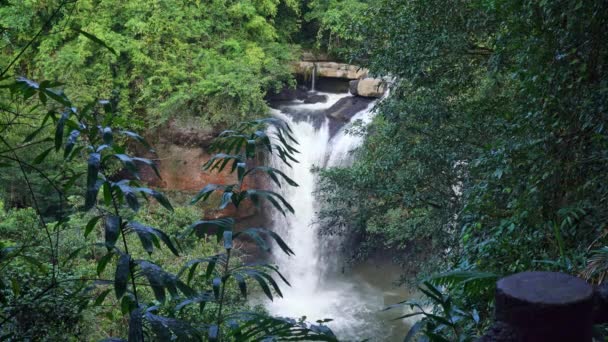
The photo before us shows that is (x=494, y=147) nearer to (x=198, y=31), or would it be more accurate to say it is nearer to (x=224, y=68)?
(x=224, y=68)

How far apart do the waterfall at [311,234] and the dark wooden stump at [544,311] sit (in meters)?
10.8

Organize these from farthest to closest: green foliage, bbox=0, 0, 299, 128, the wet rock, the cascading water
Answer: the wet rock
green foliage, bbox=0, 0, 299, 128
the cascading water

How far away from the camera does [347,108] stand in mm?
14812

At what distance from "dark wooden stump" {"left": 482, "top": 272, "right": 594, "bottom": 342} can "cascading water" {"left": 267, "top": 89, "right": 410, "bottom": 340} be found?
1053 centimetres

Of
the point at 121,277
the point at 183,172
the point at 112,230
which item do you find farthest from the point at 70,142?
the point at 183,172

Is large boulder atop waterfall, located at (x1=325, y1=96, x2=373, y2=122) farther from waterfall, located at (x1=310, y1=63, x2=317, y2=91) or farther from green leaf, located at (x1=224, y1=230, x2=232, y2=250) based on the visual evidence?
green leaf, located at (x1=224, y1=230, x2=232, y2=250)

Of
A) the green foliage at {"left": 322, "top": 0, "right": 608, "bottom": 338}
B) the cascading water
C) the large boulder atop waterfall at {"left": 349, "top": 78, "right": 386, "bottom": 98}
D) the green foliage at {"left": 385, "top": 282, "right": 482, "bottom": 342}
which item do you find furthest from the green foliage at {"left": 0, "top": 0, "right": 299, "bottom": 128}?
the green foliage at {"left": 385, "top": 282, "right": 482, "bottom": 342}

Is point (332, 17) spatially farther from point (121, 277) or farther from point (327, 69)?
point (121, 277)

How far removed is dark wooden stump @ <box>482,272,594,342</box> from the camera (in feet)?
5.12

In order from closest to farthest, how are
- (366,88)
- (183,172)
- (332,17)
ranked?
(183,172)
(366,88)
(332,17)

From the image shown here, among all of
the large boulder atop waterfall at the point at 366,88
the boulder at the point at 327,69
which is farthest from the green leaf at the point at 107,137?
the boulder at the point at 327,69

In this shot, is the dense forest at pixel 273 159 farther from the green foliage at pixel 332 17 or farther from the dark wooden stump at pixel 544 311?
the dark wooden stump at pixel 544 311

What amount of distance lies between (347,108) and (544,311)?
13399mm

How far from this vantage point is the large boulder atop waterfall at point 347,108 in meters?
14.5
